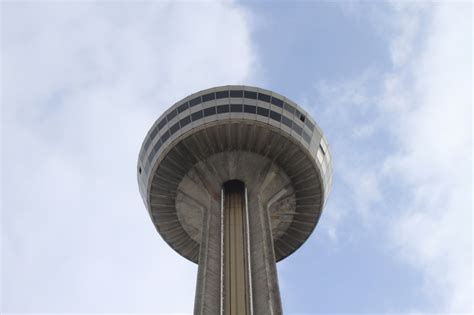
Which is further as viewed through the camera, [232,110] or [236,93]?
[236,93]

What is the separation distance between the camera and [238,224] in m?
39.8

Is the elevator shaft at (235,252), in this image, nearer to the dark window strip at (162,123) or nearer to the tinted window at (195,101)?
the tinted window at (195,101)

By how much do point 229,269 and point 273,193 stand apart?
8.48m

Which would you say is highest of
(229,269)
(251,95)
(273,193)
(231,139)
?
(251,95)

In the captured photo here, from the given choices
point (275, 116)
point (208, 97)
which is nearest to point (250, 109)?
point (275, 116)

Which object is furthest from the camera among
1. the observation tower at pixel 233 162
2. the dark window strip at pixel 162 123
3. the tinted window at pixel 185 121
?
the dark window strip at pixel 162 123

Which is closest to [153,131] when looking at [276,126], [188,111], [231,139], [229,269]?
[188,111]

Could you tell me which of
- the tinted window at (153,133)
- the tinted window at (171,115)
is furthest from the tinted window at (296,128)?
the tinted window at (153,133)

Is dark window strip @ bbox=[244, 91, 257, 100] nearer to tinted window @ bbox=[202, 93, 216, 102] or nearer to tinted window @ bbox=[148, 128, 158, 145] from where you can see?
tinted window @ bbox=[202, 93, 216, 102]

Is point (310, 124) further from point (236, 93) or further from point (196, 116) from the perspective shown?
point (196, 116)

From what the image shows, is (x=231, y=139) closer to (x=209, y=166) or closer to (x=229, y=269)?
(x=209, y=166)

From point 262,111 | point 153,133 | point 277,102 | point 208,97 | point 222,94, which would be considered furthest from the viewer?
point 153,133

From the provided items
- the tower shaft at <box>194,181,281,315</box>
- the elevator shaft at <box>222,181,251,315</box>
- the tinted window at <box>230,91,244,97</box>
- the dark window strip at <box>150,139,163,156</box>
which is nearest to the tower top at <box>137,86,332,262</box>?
the tinted window at <box>230,91,244,97</box>

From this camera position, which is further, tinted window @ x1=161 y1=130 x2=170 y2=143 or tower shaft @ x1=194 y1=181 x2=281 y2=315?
tinted window @ x1=161 y1=130 x2=170 y2=143
